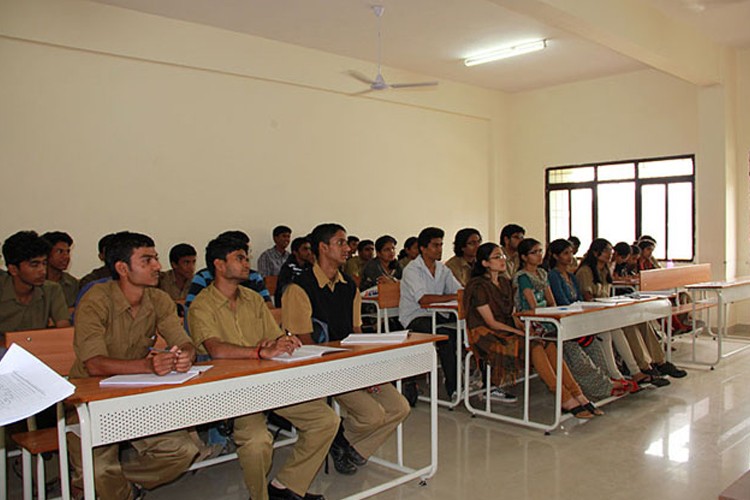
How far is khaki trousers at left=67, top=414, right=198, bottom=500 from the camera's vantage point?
2.57m

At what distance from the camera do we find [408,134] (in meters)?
9.02

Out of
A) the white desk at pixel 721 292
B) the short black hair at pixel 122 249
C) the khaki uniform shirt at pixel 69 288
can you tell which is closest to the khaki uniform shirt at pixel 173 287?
the khaki uniform shirt at pixel 69 288

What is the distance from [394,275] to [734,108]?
4.81 m

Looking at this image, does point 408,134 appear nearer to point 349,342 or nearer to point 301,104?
point 301,104

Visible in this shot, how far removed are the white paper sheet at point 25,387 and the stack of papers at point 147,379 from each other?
101 cm

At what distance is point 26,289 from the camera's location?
3.73 m

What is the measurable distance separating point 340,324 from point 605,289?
10.2 ft

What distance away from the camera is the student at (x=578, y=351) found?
4367mm

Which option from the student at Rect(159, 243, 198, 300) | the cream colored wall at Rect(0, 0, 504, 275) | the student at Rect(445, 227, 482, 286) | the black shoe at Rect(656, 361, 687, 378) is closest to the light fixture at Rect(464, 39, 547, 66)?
the cream colored wall at Rect(0, 0, 504, 275)

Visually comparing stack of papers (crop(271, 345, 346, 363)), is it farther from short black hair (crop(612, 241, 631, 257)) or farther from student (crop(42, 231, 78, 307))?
short black hair (crop(612, 241, 631, 257))

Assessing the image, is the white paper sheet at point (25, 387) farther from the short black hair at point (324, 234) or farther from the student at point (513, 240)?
the student at point (513, 240)

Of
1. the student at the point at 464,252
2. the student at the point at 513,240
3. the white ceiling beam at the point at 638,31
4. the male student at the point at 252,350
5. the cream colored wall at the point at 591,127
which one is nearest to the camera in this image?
the male student at the point at 252,350

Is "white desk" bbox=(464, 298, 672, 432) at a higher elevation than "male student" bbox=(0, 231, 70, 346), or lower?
lower

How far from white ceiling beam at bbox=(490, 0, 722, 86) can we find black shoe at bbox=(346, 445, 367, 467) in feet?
11.7
